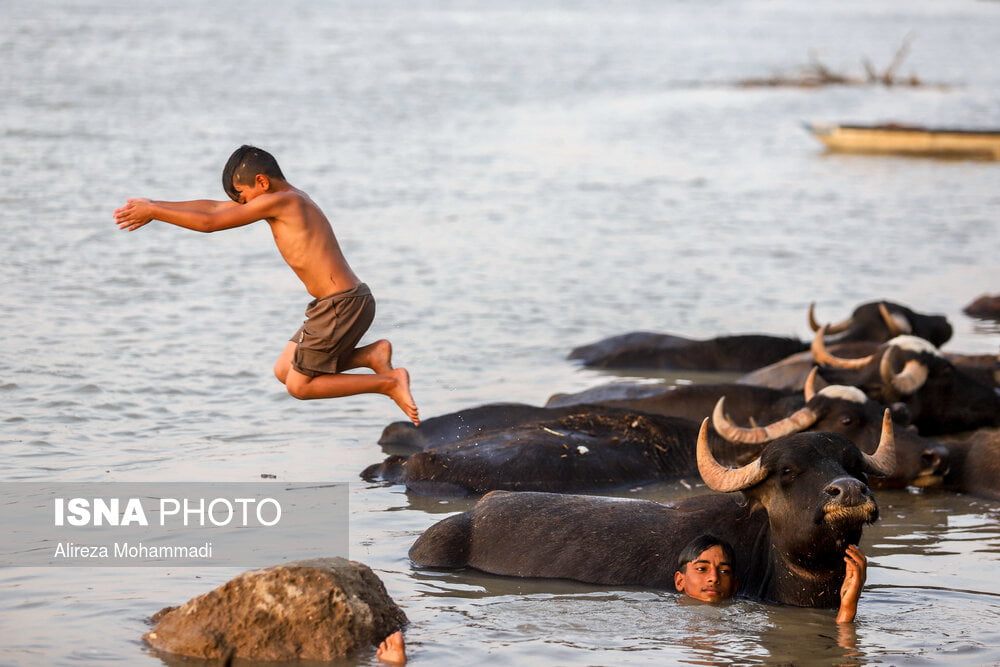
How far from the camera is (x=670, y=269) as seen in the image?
18.4 metres

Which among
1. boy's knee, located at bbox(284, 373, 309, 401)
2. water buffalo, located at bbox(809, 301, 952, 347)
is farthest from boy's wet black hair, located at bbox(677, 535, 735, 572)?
water buffalo, located at bbox(809, 301, 952, 347)

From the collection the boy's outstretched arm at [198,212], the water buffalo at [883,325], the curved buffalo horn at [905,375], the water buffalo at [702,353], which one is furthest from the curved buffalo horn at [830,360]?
the boy's outstretched arm at [198,212]

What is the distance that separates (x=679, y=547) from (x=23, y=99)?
89.3 feet

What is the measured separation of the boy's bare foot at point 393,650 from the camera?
6.38m

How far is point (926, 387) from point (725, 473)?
4384mm

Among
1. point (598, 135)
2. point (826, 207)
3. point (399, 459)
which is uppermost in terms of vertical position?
point (598, 135)

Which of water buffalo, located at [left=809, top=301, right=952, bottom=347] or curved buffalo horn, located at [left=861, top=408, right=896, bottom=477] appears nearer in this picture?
curved buffalo horn, located at [left=861, top=408, right=896, bottom=477]

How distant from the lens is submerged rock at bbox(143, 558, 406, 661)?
21.0 feet

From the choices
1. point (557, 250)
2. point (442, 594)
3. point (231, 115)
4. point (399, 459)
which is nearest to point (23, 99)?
point (231, 115)

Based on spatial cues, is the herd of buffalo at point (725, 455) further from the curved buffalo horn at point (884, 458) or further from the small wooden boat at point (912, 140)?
the small wooden boat at point (912, 140)

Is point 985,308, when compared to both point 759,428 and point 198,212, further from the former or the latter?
point 198,212

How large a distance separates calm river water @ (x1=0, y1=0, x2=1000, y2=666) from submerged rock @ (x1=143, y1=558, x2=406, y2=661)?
8.5 inches

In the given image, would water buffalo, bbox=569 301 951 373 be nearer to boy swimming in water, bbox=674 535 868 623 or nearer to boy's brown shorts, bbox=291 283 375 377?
boy's brown shorts, bbox=291 283 375 377

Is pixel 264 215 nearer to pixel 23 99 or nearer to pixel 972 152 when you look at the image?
pixel 972 152
